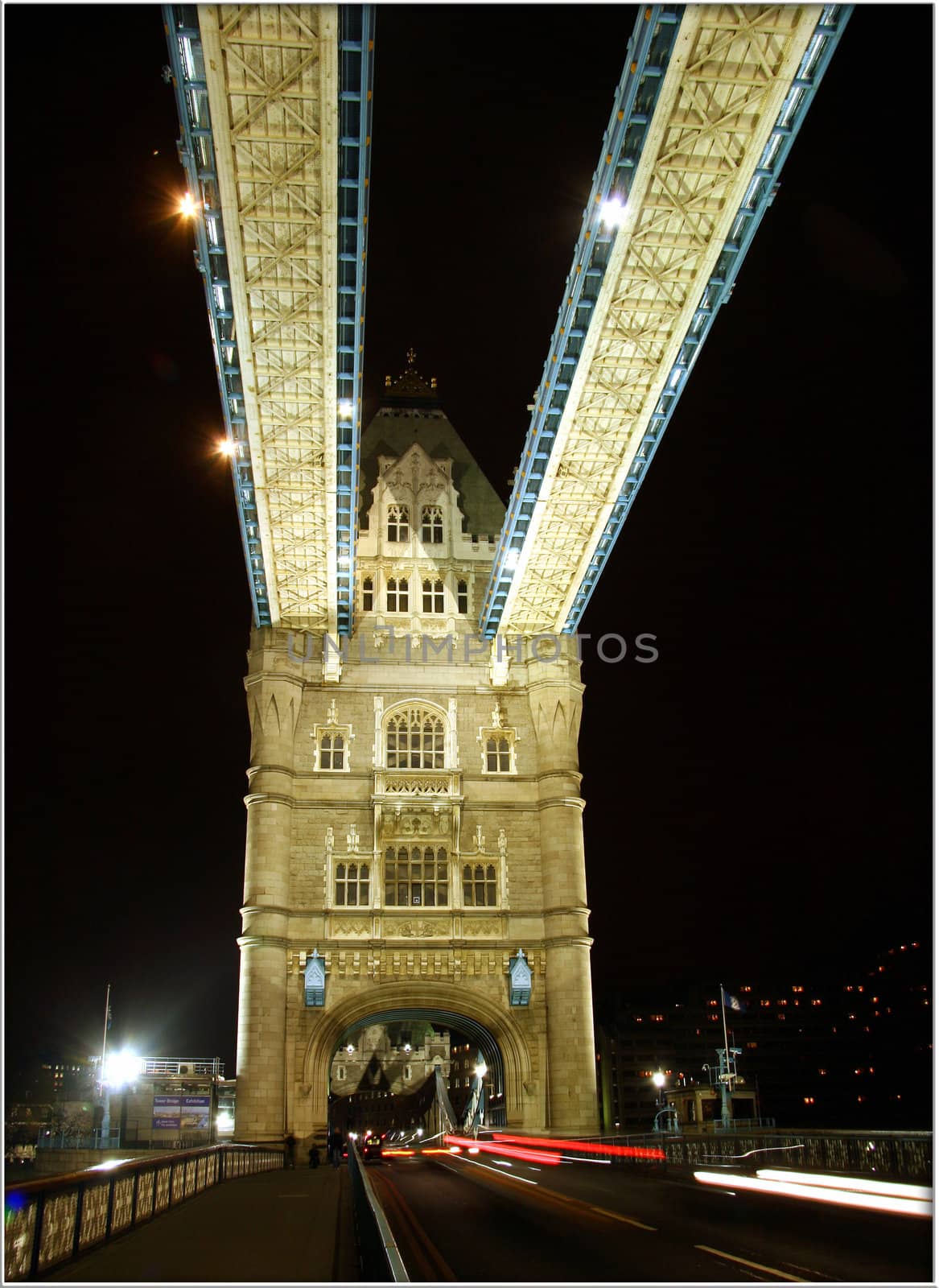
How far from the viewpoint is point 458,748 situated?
49.2 metres

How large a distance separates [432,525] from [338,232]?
929 inches

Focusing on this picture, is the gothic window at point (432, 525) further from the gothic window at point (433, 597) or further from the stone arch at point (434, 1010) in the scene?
the stone arch at point (434, 1010)

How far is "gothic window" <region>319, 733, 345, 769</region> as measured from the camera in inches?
1922

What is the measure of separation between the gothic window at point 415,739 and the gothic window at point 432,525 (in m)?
8.65

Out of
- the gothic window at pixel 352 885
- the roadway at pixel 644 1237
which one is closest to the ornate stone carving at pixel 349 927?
the gothic window at pixel 352 885

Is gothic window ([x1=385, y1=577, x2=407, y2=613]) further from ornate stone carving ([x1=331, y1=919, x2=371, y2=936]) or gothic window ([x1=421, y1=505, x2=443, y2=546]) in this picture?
ornate stone carving ([x1=331, y1=919, x2=371, y2=936])

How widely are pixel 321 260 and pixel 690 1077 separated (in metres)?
179

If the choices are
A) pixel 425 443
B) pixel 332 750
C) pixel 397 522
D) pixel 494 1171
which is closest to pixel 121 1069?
pixel 332 750

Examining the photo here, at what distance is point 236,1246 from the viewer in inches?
570

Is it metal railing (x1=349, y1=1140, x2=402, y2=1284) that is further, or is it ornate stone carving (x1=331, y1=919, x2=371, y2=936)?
ornate stone carving (x1=331, y1=919, x2=371, y2=936)

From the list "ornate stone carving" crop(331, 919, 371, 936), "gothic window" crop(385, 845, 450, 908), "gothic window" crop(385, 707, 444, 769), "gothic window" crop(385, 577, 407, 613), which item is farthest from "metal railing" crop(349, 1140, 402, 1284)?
"gothic window" crop(385, 577, 407, 613)

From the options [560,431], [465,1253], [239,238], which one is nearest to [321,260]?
[239,238]

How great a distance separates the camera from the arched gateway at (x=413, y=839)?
146ft

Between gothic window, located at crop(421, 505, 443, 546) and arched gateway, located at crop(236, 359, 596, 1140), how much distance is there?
11cm
